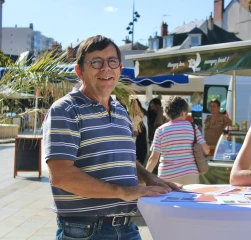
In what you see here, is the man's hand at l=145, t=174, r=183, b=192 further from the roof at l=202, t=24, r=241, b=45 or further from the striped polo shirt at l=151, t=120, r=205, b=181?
the roof at l=202, t=24, r=241, b=45

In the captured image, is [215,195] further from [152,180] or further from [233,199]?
[152,180]

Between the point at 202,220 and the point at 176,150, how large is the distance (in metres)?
3.42

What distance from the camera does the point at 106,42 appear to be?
7.99 ft

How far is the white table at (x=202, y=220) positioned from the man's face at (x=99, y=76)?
0.67 m

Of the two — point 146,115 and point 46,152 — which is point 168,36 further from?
point 46,152

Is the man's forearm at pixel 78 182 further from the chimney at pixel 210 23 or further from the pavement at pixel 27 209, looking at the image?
the chimney at pixel 210 23

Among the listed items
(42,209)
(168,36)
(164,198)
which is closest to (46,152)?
(164,198)

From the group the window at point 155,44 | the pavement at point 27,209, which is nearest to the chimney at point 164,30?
the window at point 155,44

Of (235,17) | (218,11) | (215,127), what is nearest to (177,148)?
(215,127)

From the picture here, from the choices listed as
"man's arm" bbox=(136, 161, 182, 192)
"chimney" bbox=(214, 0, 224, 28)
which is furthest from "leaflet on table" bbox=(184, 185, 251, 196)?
"chimney" bbox=(214, 0, 224, 28)

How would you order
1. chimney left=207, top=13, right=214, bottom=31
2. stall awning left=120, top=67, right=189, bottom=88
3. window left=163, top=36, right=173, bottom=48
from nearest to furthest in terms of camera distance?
stall awning left=120, top=67, right=189, bottom=88, chimney left=207, top=13, right=214, bottom=31, window left=163, top=36, right=173, bottom=48

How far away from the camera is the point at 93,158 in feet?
7.61

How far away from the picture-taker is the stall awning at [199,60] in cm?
643

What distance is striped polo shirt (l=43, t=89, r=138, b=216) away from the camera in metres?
2.21
